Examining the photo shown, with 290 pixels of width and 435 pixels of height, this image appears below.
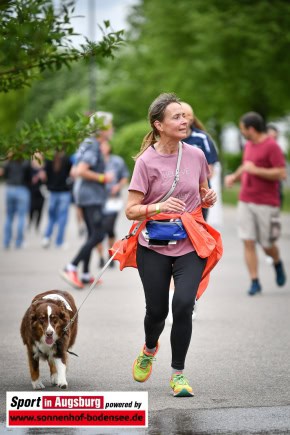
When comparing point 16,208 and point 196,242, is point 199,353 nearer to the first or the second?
point 196,242

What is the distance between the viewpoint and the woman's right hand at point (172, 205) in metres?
6.63

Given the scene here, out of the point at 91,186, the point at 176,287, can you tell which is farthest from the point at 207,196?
the point at 91,186

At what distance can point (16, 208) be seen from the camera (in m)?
20.5

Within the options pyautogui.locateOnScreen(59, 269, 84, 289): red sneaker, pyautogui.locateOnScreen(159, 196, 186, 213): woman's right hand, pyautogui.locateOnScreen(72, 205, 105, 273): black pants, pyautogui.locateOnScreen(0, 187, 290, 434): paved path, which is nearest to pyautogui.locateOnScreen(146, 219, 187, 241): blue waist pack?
pyautogui.locateOnScreen(159, 196, 186, 213): woman's right hand

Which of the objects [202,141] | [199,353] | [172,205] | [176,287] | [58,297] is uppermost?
[202,141]

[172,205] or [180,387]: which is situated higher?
[172,205]

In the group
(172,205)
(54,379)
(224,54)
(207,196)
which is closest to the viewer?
(172,205)

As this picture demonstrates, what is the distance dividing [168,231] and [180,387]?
995mm

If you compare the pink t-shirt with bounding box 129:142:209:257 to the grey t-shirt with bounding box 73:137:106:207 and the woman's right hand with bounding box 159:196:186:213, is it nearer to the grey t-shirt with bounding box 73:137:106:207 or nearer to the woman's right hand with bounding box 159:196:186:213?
the woman's right hand with bounding box 159:196:186:213

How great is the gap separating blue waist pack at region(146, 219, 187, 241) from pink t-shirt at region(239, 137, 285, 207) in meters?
5.57

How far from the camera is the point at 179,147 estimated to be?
6949 millimetres

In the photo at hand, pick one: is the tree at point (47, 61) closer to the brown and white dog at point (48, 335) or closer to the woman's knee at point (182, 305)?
the brown and white dog at point (48, 335)

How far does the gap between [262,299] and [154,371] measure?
4.57 meters

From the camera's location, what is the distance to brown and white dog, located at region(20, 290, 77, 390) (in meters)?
6.90
